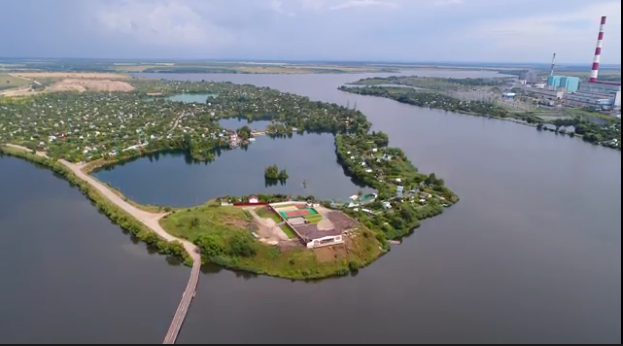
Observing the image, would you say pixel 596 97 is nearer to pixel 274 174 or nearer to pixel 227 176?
pixel 274 174

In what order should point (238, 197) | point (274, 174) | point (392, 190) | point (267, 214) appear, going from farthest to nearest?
point (274, 174) < point (392, 190) < point (238, 197) < point (267, 214)

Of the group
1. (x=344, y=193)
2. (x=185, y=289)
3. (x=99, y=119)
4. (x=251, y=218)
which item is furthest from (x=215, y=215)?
(x=99, y=119)

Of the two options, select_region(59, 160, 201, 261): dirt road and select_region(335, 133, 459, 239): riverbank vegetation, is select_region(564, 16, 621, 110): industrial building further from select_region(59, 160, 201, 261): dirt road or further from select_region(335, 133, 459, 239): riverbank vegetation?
select_region(59, 160, 201, 261): dirt road

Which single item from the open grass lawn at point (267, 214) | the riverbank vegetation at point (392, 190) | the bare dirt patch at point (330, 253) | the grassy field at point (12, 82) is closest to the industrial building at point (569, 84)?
the riverbank vegetation at point (392, 190)

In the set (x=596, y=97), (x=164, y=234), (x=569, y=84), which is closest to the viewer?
(x=164, y=234)

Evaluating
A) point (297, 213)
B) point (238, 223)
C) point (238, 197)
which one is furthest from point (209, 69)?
point (238, 223)

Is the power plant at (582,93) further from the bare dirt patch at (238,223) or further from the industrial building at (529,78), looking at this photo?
the bare dirt patch at (238,223)

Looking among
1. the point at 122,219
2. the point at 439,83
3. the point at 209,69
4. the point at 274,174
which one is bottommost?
the point at 122,219
